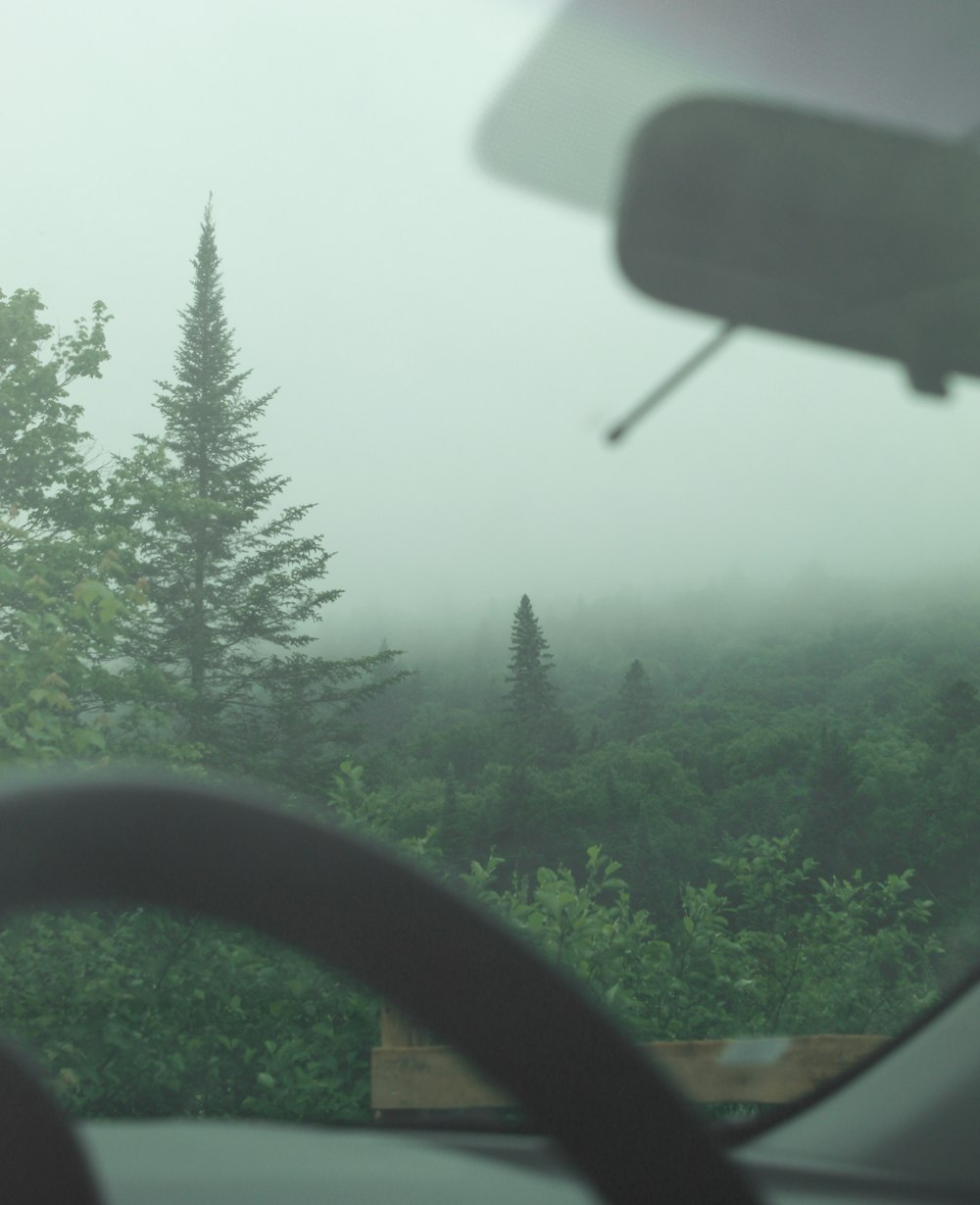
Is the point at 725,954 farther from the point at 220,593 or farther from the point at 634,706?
the point at 220,593

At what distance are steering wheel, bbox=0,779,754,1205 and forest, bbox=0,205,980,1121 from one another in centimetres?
141

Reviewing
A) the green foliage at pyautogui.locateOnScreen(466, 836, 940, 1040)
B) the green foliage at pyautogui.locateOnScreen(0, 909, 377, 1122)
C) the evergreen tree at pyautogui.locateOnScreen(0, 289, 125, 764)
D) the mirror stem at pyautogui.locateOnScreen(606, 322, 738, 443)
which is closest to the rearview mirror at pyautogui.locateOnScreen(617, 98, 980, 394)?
the mirror stem at pyautogui.locateOnScreen(606, 322, 738, 443)

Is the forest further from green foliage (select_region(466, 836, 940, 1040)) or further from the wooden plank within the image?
the wooden plank

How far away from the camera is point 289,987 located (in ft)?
6.59

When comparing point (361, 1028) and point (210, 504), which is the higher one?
point (210, 504)

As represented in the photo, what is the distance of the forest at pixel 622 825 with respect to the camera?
2.01 m

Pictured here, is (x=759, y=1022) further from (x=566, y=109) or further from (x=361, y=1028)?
(x=566, y=109)

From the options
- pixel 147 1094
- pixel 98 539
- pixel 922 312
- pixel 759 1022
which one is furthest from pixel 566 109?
pixel 98 539

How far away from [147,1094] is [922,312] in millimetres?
1696

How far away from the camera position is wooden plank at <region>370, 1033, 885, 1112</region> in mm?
1430

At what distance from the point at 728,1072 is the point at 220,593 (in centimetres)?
332

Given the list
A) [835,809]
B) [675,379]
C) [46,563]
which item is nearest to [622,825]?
[835,809]

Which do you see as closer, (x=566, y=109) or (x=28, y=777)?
(x=28, y=777)

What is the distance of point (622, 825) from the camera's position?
261 centimetres
